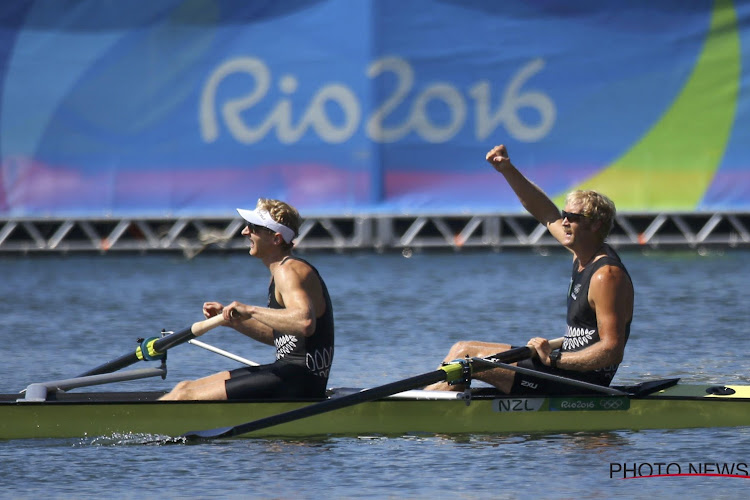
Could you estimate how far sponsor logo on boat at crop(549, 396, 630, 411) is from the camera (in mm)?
10016

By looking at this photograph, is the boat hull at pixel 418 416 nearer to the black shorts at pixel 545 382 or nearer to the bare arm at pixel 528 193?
the black shorts at pixel 545 382

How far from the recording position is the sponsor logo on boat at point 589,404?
10.0 meters

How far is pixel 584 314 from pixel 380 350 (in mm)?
5517

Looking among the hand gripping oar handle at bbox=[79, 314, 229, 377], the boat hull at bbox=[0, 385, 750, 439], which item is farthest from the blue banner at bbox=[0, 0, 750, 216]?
the boat hull at bbox=[0, 385, 750, 439]

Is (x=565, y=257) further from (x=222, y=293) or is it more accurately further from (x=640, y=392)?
(x=640, y=392)

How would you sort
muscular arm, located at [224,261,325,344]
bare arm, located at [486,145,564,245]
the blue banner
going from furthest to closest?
the blue banner
bare arm, located at [486,145,564,245]
muscular arm, located at [224,261,325,344]

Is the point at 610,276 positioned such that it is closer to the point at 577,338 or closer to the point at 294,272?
the point at 577,338

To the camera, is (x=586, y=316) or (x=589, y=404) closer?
(x=586, y=316)

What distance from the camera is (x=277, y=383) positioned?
9.92 m

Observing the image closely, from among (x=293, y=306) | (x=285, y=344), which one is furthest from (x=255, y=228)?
(x=285, y=344)

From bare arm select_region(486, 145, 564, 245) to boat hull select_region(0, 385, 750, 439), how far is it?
1202mm

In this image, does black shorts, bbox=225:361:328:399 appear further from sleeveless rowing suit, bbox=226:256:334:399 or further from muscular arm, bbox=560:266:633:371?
muscular arm, bbox=560:266:633:371

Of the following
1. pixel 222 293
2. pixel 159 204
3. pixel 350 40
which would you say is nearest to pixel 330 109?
pixel 350 40

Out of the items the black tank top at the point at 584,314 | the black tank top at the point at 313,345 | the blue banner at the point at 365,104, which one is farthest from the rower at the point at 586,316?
the blue banner at the point at 365,104
